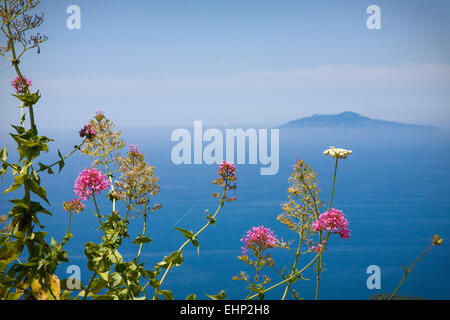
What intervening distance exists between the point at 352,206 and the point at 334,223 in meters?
5.67

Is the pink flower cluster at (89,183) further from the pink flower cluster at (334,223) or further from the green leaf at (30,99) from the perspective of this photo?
the pink flower cluster at (334,223)

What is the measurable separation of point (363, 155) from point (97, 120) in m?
9.18

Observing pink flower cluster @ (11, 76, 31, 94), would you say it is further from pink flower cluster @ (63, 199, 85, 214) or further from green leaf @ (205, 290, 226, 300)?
green leaf @ (205, 290, 226, 300)

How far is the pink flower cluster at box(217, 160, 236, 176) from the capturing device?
957 mm

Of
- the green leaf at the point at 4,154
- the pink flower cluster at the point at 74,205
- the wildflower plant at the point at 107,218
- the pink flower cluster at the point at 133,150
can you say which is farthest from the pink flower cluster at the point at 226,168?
the green leaf at the point at 4,154

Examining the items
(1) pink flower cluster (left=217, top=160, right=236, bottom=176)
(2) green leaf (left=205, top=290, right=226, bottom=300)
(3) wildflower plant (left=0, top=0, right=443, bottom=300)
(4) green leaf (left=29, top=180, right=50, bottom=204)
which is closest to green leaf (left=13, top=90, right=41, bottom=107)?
(3) wildflower plant (left=0, top=0, right=443, bottom=300)

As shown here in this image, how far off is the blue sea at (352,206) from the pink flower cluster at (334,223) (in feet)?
1.82

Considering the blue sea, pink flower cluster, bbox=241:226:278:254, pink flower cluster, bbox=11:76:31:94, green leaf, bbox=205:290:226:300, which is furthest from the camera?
the blue sea

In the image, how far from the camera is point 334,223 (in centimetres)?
96

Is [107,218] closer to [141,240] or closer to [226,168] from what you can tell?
[141,240]

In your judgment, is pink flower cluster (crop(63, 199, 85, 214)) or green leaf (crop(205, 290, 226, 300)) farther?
pink flower cluster (crop(63, 199, 85, 214))

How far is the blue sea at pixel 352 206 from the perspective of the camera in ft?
11.2

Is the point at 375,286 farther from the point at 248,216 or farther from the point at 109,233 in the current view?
the point at 248,216

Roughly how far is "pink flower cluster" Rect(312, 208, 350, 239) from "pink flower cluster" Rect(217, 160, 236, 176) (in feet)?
0.79
